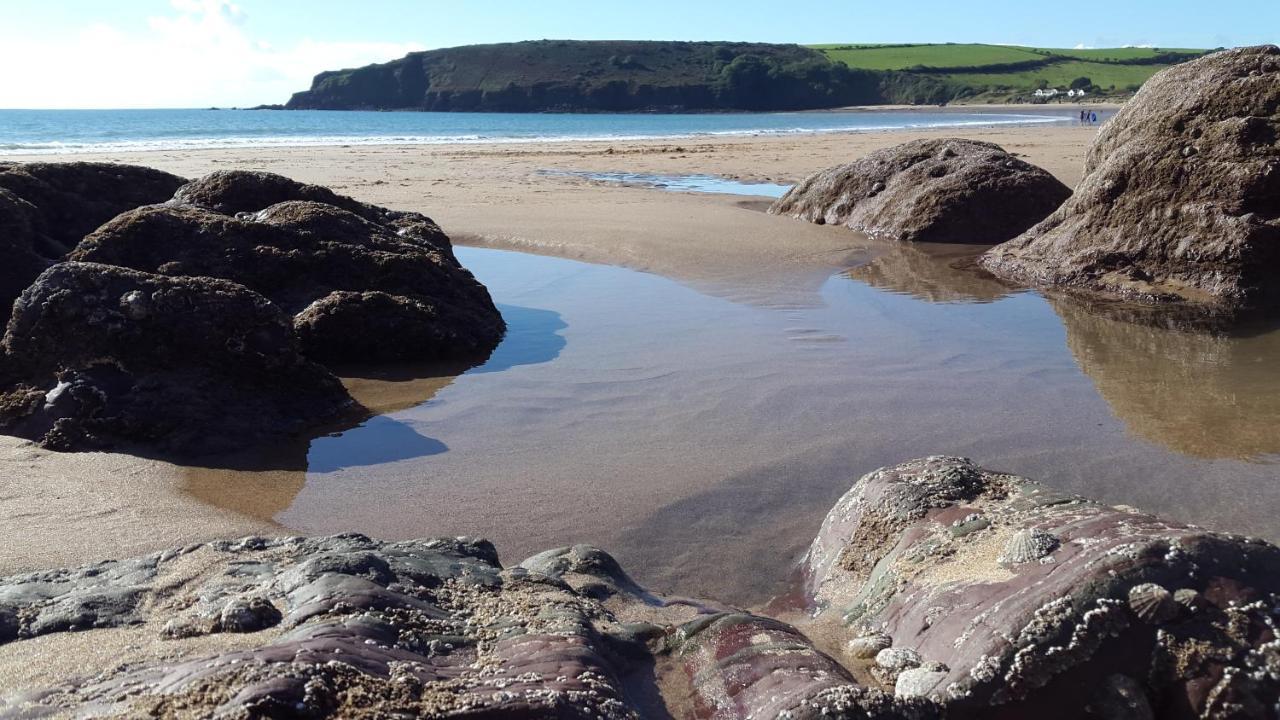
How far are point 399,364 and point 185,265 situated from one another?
4.48 feet

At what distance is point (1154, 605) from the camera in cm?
208

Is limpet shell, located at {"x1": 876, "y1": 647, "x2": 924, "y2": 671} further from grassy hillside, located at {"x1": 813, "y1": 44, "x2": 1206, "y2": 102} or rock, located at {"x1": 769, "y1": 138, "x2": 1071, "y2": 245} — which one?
grassy hillside, located at {"x1": 813, "y1": 44, "x2": 1206, "y2": 102}

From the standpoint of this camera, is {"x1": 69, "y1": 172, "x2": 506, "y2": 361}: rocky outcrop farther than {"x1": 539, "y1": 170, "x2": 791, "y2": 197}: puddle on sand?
No

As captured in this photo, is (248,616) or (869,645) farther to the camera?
(869,645)

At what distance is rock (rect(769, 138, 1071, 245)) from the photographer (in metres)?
10.5

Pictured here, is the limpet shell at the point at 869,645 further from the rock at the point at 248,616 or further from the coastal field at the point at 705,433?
the rock at the point at 248,616

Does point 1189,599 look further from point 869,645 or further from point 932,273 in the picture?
point 932,273

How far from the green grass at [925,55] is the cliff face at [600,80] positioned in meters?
3.95

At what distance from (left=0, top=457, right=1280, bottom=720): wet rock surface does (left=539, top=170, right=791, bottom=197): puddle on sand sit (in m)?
13.3

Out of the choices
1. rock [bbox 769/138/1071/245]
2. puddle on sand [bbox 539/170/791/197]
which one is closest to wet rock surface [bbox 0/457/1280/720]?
rock [bbox 769/138/1071/245]

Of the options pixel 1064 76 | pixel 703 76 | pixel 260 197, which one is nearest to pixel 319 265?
pixel 260 197

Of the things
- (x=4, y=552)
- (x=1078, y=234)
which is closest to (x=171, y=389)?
(x=4, y=552)

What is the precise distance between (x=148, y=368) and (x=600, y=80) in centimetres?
11025

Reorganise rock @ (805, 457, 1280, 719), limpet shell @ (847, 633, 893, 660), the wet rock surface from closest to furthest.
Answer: the wet rock surface → rock @ (805, 457, 1280, 719) → limpet shell @ (847, 633, 893, 660)
